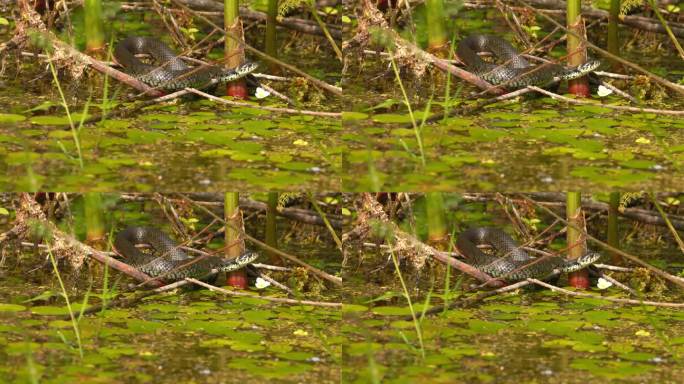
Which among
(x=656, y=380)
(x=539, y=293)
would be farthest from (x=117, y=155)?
(x=656, y=380)

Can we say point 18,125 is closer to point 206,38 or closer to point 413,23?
point 206,38

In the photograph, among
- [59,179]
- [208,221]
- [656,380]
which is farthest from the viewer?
[208,221]

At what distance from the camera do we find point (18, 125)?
8812mm

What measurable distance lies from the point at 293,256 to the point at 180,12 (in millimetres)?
1892

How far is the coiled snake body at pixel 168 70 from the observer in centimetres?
881

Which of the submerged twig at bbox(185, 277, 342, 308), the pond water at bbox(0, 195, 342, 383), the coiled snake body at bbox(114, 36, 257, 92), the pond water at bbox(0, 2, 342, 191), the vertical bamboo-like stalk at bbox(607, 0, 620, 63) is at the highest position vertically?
the vertical bamboo-like stalk at bbox(607, 0, 620, 63)

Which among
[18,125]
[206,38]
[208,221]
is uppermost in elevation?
[206,38]

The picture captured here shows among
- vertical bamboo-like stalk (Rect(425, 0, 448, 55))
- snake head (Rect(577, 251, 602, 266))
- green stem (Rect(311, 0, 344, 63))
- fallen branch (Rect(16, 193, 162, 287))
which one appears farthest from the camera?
snake head (Rect(577, 251, 602, 266))

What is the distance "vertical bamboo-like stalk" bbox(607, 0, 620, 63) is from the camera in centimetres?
951

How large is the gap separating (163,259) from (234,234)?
1.88 ft

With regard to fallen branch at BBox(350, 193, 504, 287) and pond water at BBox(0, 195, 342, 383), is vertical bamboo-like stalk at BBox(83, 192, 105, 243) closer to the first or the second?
pond water at BBox(0, 195, 342, 383)

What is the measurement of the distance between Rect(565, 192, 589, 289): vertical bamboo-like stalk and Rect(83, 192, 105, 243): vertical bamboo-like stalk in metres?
3.12

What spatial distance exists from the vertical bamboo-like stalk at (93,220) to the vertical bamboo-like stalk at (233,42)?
1.16 metres

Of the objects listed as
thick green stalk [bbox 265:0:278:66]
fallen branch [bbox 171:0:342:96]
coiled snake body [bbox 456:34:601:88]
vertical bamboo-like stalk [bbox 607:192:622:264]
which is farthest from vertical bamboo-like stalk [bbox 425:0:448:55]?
vertical bamboo-like stalk [bbox 607:192:622:264]
